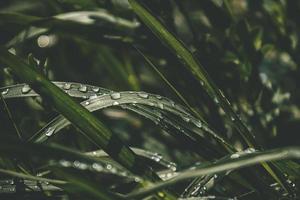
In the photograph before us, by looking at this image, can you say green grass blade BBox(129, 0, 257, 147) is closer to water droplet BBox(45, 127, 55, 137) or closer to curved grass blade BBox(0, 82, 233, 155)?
curved grass blade BBox(0, 82, 233, 155)

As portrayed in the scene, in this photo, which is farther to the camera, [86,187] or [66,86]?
[66,86]

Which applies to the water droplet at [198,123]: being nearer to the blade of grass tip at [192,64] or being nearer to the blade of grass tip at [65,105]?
the blade of grass tip at [192,64]

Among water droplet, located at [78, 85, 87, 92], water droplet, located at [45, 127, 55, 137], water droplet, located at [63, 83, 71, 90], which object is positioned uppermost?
water droplet, located at [63, 83, 71, 90]

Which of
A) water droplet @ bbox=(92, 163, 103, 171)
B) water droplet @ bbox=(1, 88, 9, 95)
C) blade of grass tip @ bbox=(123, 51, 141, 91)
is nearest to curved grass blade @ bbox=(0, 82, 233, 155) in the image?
water droplet @ bbox=(1, 88, 9, 95)

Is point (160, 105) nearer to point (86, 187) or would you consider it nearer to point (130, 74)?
point (86, 187)

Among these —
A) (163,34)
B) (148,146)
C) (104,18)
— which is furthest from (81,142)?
(163,34)

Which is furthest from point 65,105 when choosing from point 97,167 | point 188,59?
point 188,59

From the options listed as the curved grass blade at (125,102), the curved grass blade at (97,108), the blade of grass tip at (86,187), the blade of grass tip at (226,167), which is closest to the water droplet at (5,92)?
the curved grass blade at (97,108)
